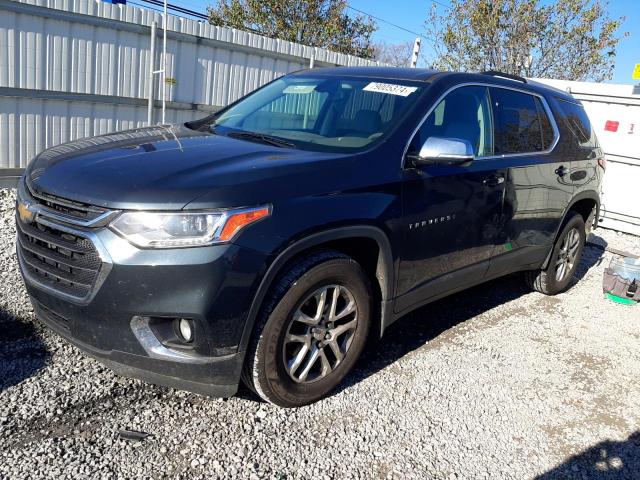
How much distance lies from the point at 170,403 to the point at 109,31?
595cm

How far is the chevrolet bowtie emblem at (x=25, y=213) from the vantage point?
2.82m

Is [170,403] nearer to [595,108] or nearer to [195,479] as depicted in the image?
[195,479]

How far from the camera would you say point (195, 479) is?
251 cm

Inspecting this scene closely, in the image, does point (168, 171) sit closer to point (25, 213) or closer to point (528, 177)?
point (25, 213)

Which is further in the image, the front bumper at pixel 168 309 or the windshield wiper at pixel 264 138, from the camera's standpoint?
the windshield wiper at pixel 264 138

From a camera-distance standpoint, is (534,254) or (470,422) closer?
(470,422)

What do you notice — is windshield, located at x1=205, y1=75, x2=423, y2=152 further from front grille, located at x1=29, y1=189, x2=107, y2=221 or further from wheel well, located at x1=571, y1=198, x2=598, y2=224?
wheel well, located at x1=571, y1=198, x2=598, y2=224

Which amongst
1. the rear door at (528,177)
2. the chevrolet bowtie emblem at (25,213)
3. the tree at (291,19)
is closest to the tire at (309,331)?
the chevrolet bowtie emblem at (25,213)

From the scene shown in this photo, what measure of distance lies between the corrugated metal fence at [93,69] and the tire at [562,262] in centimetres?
568

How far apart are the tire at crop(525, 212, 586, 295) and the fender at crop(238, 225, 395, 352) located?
2.57 meters

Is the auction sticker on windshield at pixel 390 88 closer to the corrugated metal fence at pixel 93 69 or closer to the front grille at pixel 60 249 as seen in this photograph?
the front grille at pixel 60 249

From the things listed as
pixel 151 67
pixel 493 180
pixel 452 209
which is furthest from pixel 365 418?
pixel 151 67

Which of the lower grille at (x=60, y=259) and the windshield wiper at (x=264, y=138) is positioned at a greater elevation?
the windshield wiper at (x=264, y=138)

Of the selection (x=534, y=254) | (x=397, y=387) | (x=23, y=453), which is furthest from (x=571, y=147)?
(x=23, y=453)
